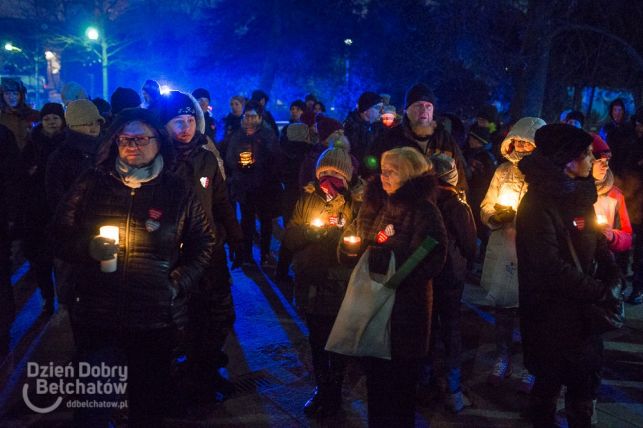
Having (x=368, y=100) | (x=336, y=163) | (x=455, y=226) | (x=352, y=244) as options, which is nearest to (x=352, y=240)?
(x=352, y=244)

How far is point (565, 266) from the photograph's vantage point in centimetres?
315

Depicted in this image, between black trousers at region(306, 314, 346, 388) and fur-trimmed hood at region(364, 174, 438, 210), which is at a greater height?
fur-trimmed hood at region(364, 174, 438, 210)

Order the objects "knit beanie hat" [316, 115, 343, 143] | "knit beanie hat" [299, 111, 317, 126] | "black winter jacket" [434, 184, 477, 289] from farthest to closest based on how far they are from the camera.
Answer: "knit beanie hat" [299, 111, 317, 126], "knit beanie hat" [316, 115, 343, 143], "black winter jacket" [434, 184, 477, 289]

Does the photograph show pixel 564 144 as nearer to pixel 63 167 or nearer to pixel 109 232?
pixel 109 232

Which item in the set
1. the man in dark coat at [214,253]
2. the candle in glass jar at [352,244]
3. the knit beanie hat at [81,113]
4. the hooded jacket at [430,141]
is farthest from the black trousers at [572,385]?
the knit beanie hat at [81,113]

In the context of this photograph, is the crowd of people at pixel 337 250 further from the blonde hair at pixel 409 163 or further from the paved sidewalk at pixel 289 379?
the paved sidewalk at pixel 289 379

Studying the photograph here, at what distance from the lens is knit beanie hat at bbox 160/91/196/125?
4.08m

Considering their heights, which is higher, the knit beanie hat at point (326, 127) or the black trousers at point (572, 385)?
the knit beanie hat at point (326, 127)

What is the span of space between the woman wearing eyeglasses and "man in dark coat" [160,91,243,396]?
83 cm

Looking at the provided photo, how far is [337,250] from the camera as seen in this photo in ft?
11.9

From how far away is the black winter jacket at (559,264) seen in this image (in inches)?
125

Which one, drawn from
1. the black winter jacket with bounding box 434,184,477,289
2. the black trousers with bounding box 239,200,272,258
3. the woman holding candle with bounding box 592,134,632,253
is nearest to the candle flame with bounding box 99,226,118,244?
the black winter jacket with bounding box 434,184,477,289

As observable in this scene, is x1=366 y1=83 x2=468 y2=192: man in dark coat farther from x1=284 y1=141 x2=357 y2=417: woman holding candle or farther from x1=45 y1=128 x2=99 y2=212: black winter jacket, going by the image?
x1=45 y1=128 x2=99 y2=212: black winter jacket

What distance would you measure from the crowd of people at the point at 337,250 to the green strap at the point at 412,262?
0.18 feet
